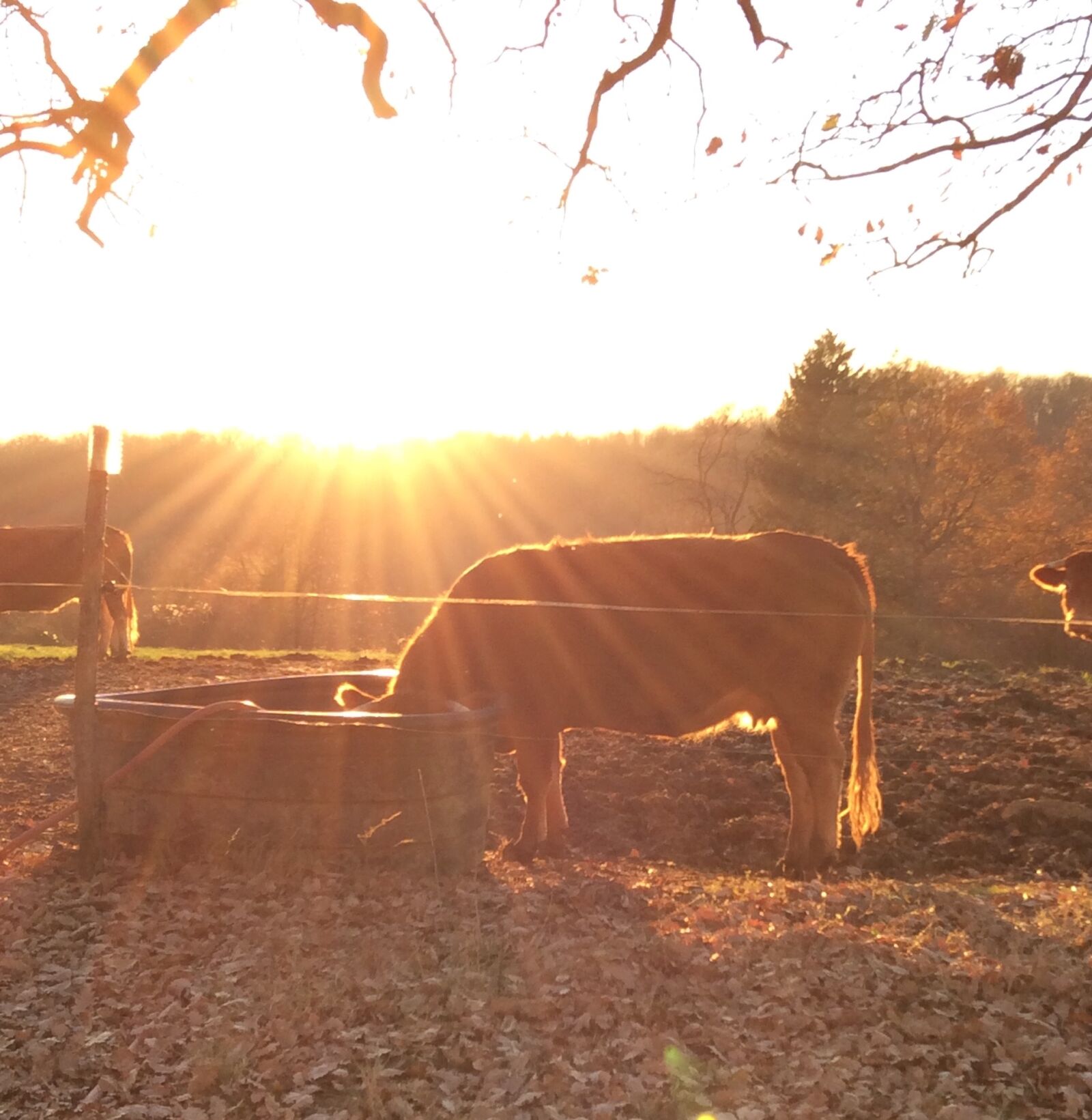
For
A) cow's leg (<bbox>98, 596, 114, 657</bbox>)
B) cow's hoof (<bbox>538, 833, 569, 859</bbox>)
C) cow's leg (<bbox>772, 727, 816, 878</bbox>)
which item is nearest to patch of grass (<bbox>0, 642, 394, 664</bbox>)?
cow's leg (<bbox>98, 596, 114, 657</bbox>)

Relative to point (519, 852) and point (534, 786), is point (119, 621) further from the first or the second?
point (519, 852)

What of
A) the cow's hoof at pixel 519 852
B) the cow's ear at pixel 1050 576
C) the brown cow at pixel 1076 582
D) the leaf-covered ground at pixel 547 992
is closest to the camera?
the leaf-covered ground at pixel 547 992

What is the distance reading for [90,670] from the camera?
17.6 ft

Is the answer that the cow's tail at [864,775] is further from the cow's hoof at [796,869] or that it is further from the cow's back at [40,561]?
the cow's back at [40,561]

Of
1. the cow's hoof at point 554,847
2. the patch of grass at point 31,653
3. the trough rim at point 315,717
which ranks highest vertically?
the trough rim at point 315,717

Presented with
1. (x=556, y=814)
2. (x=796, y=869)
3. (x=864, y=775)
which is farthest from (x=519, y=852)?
(x=864, y=775)

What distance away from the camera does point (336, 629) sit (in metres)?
29.4

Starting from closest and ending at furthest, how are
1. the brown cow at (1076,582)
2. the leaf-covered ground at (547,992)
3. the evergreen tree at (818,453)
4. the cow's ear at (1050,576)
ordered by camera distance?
the leaf-covered ground at (547,992) < the brown cow at (1076,582) < the cow's ear at (1050,576) < the evergreen tree at (818,453)

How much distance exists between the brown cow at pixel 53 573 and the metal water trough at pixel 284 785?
11951 mm

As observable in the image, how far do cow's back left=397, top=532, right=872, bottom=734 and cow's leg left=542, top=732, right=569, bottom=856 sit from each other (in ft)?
0.85

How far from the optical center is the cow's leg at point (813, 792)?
666cm

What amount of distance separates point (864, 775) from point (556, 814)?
207cm

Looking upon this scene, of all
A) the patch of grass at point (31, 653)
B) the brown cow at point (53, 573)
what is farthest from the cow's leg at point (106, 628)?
the patch of grass at point (31, 653)

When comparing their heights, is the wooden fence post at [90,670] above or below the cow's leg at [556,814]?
above
